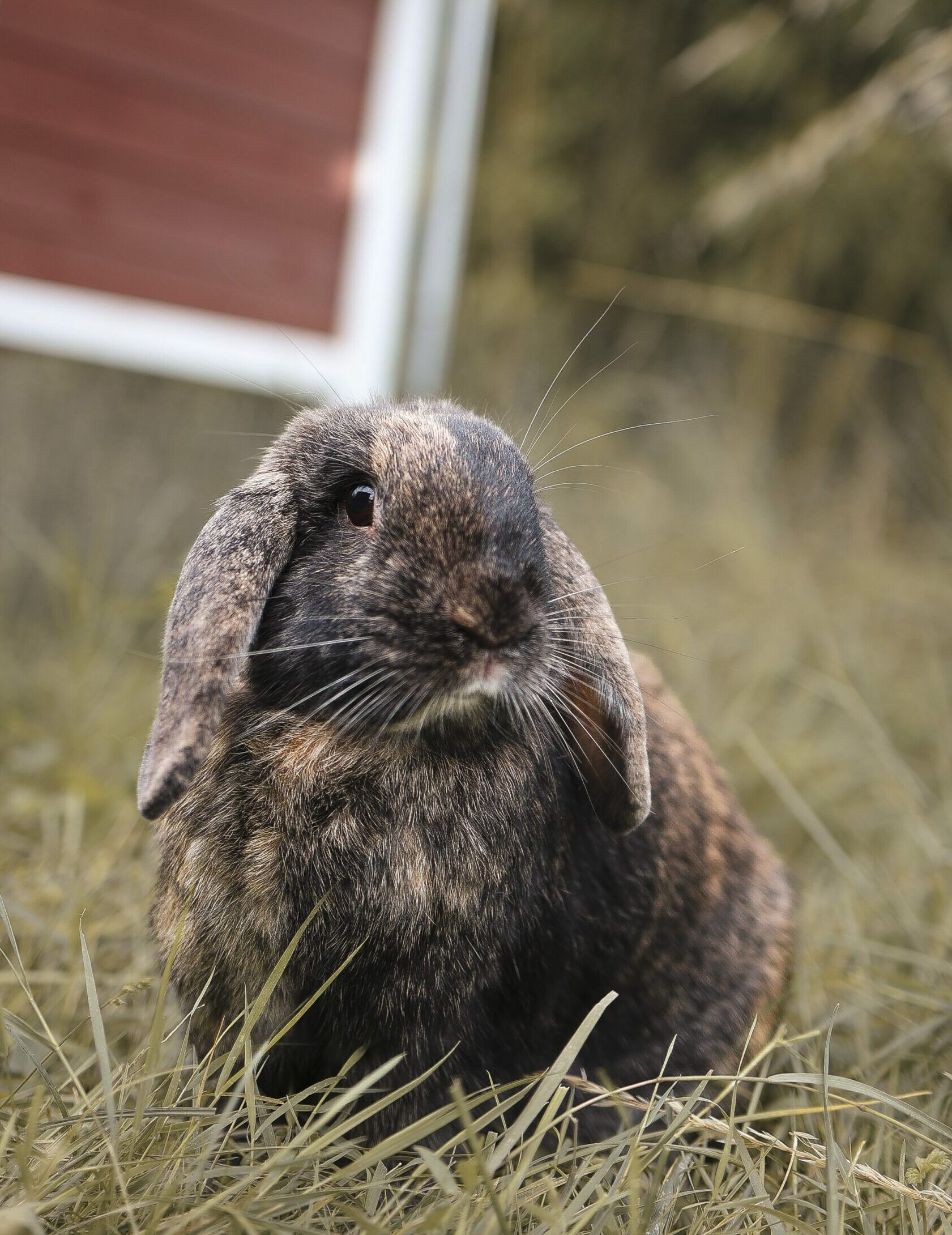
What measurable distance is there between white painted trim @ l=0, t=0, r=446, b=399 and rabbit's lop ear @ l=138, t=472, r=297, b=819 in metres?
3.33

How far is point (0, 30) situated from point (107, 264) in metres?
1.02

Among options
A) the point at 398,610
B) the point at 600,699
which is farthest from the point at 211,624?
the point at 600,699

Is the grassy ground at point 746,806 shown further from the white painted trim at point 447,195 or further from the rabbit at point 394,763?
the white painted trim at point 447,195

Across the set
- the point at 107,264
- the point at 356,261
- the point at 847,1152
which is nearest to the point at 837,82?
the point at 356,261

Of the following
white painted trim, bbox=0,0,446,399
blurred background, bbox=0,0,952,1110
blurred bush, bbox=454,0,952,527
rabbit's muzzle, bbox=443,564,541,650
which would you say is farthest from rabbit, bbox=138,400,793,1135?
white painted trim, bbox=0,0,446,399

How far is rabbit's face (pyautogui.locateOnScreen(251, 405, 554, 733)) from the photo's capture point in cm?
179

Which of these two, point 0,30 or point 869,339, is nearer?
point 0,30

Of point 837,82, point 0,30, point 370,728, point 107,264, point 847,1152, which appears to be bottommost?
point 847,1152

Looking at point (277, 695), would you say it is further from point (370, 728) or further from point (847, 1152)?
point (847, 1152)

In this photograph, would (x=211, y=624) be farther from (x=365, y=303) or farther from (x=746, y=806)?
(x=365, y=303)

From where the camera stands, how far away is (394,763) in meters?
1.96

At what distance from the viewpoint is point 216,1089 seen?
172cm

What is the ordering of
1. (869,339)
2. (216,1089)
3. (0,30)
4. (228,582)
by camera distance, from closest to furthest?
(216,1089) < (228,582) < (0,30) < (869,339)

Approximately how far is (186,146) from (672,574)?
9.98 ft
